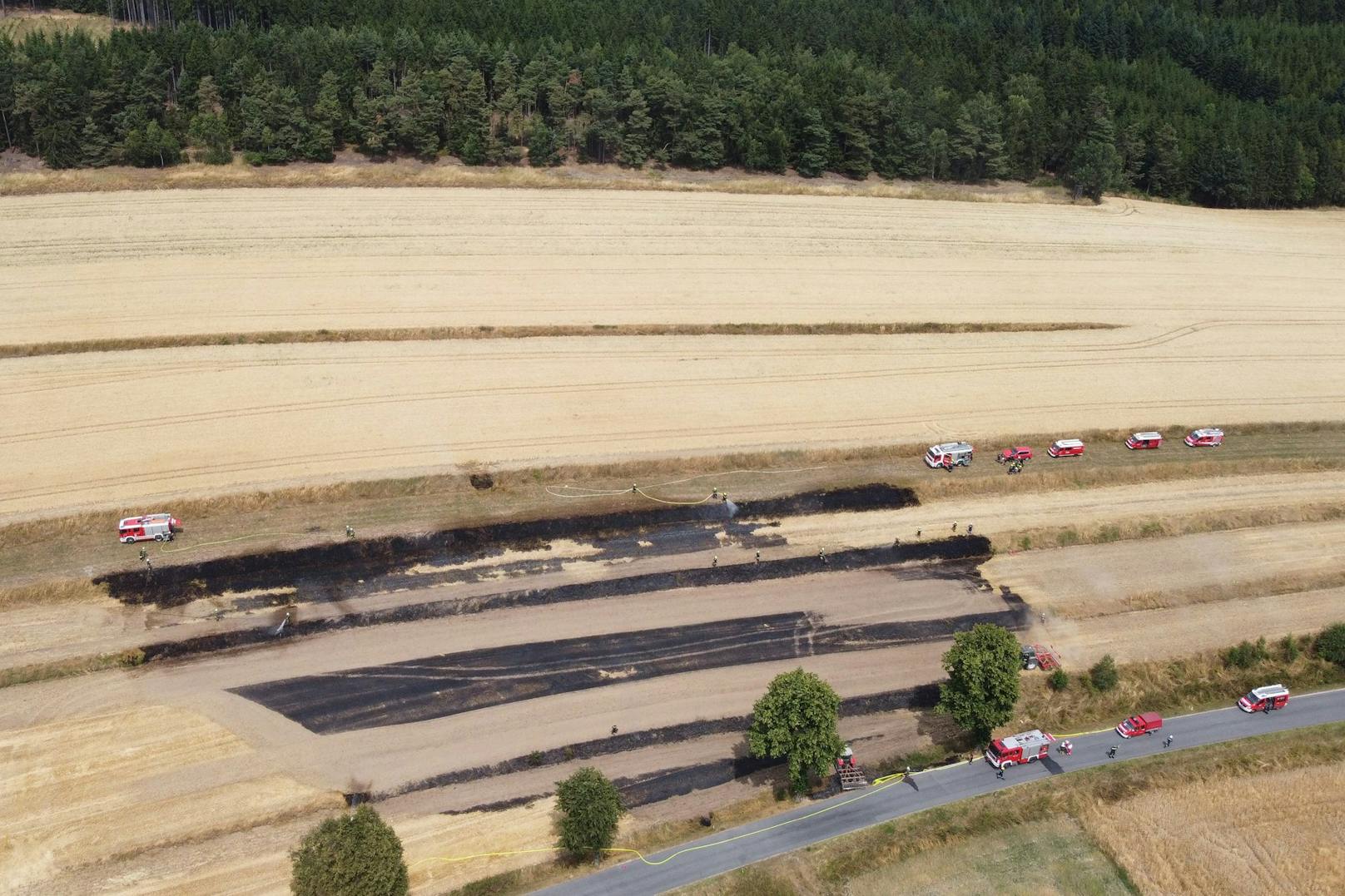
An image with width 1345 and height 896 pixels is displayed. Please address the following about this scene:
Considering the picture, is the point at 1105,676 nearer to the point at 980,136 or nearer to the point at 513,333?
the point at 513,333

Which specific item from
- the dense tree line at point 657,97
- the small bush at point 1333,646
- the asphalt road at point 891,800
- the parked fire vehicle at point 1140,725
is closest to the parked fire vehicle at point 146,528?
the asphalt road at point 891,800

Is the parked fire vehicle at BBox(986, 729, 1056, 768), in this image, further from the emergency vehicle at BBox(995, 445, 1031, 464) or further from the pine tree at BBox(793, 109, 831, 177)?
the pine tree at BBox(793, 109, 831, 177)

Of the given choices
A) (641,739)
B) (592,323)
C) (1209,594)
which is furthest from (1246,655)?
(592,323)

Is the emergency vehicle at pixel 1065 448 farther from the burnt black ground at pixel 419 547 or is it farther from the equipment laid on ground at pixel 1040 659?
the equipment laid on ground at pixel 1040 659

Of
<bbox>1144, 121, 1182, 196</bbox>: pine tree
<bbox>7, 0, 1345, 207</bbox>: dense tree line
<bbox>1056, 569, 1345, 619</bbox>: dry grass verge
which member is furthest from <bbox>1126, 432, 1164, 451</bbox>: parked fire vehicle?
<bbox>1144, 121, 1182, 196</bbox>: pine tree

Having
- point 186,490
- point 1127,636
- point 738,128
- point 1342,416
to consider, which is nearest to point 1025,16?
point 738,128

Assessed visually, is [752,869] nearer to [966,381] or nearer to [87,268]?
[966,381]
